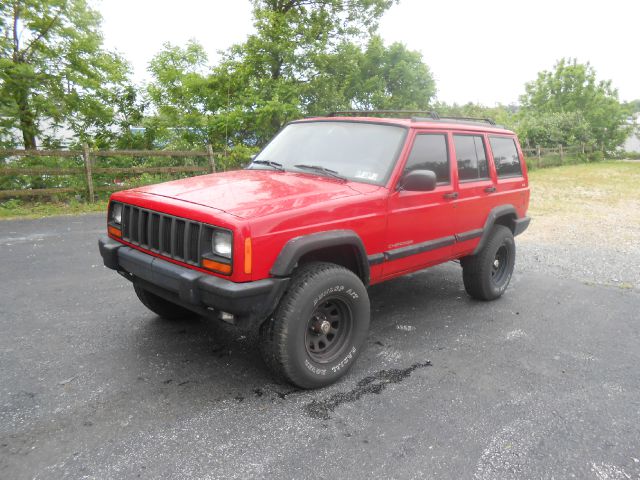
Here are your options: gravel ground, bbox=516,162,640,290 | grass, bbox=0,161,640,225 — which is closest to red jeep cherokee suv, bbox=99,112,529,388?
gravel ground, bbox=516,162,640,290

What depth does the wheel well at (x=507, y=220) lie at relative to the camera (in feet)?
16.6

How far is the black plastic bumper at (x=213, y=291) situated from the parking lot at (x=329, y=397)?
1.99 ft

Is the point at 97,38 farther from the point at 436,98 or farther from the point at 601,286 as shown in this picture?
the point at 436,98

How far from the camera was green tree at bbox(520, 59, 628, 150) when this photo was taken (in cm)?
3834

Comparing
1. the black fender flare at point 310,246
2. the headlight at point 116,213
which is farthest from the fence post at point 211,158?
the black fender flare at point 310,246

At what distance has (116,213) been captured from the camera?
362 cm

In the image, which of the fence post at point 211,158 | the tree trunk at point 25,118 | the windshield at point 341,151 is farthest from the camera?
the fence post at point 211,158

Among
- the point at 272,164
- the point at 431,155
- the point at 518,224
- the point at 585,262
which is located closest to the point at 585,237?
the point at 585,262

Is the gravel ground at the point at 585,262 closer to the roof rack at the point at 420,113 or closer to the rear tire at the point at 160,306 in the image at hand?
the roof rack at the point at 420,113

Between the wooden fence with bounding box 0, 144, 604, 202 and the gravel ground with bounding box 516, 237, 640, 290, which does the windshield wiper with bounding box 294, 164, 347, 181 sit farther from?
the wooden fence with bounding box 0, 144, 604, 202

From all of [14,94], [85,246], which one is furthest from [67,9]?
[85,246]

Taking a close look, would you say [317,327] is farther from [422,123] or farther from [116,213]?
[422,123]

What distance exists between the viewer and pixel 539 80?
140 ft

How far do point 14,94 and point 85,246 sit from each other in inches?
271
